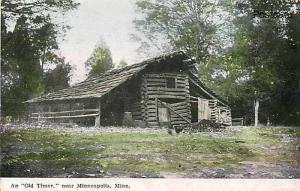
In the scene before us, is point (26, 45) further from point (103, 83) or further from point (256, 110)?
point (256, 110)

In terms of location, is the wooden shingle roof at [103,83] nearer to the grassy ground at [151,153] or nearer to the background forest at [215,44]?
the background forest at [215,44]

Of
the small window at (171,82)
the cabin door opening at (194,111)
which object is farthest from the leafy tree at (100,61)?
the cabin door opening at (194,111)

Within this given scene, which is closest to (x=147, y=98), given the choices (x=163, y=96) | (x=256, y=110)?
(x=163, y=96)

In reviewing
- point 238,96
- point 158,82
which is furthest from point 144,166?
point 238,96

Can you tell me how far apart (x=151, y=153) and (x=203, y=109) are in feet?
1.20

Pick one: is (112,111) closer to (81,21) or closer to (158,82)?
(158,82)

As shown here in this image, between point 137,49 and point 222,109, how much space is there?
521 millimetres

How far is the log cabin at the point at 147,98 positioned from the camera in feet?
6.96

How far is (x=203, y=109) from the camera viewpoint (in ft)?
7.22

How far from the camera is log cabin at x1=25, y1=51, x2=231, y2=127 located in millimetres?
2121

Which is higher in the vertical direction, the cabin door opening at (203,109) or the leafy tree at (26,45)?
the leafy tree at (26,45)

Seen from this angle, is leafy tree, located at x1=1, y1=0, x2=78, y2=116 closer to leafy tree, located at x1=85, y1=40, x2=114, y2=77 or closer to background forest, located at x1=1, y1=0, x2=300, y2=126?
background forest, located at x1=1, y1=0, x2=300, y2=126

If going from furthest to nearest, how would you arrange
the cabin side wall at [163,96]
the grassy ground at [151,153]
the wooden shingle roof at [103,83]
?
the cabin side wall at [163,96], the wooden shingle roof at [103,83], the grassy ground at [151,153]

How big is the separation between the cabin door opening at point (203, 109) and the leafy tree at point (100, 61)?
0.49 meters
